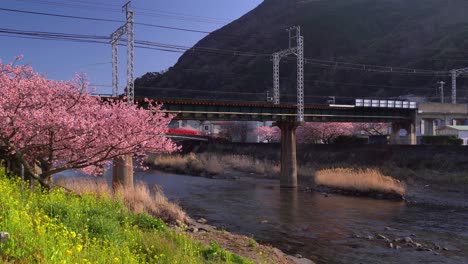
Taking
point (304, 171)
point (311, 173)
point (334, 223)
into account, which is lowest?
point (311, 173)

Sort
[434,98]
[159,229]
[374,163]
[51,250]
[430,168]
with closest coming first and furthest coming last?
[51,250]
[159,229]
[430,168]
[374,163]
[434,98]

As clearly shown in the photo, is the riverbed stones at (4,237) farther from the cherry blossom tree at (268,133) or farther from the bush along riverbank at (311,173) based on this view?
Result: the cherry blossom tree at (268,133)

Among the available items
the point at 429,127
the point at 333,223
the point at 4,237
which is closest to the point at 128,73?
the point at 333,223

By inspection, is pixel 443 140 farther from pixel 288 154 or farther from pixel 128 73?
pixel 128 73

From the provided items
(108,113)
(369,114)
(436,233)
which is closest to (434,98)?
(369,114)

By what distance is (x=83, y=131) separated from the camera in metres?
15.7

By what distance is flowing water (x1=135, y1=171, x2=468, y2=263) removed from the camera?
64.4ft

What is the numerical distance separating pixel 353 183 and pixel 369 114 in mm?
21941

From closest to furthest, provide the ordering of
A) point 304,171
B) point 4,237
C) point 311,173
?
point 4,237 → point 311,173 → point 304,171

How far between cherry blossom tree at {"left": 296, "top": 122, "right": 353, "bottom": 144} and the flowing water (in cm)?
4227

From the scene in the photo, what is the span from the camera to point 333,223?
26844mm

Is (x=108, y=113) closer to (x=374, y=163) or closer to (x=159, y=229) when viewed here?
(x=159, y=229)

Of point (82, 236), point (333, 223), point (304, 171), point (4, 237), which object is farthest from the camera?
point (304, 171)

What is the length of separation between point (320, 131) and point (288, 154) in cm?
3200
